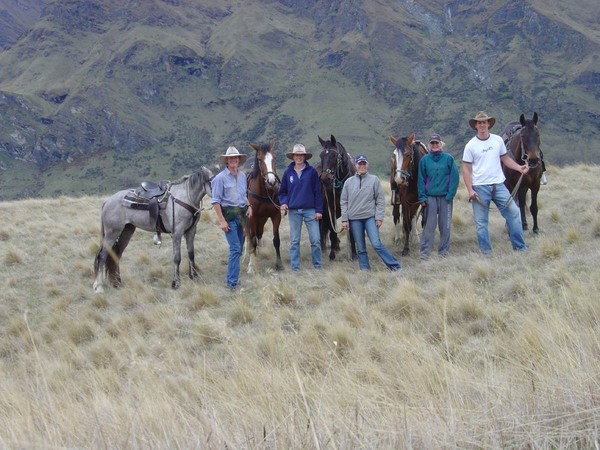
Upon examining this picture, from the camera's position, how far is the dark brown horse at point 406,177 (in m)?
9.09

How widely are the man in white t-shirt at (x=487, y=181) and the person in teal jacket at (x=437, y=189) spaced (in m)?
0.36

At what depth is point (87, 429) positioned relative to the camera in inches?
118

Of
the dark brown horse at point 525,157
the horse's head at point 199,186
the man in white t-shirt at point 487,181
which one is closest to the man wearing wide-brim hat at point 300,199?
the horse's head at point 199,186

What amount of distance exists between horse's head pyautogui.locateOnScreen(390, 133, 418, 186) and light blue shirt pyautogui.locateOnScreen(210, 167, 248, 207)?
8.96 ft

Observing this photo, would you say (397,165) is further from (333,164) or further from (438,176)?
(333,164)

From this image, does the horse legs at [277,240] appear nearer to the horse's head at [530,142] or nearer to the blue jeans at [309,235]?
the blue jeans at [309,235]

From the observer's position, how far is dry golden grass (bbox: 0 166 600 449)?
8.44 ft

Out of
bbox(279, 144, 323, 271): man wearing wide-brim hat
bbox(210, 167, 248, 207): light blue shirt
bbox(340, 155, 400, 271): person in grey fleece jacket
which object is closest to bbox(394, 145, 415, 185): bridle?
bbox(340, 155, 400, 271): person in grey fleece jacket

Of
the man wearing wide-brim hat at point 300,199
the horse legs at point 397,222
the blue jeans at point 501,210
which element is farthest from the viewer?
the horse legs at point 397,222

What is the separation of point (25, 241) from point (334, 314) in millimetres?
11611

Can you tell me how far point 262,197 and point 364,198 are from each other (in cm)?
219

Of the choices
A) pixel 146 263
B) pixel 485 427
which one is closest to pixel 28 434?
pixel 485 427

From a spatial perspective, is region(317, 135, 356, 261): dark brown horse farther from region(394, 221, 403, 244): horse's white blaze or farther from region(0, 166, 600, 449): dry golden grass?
region(394, 221, 403, 244): horse's white blaze

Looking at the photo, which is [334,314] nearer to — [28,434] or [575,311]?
[575,311]
